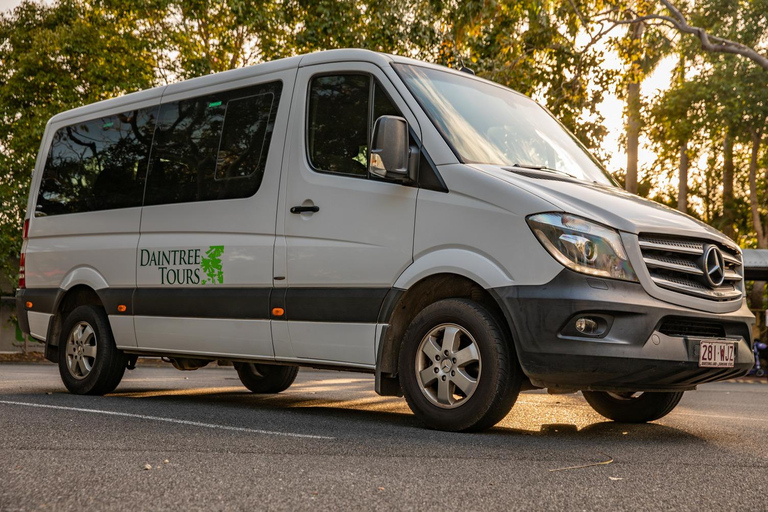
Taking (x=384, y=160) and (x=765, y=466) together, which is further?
(x=384, y=160)

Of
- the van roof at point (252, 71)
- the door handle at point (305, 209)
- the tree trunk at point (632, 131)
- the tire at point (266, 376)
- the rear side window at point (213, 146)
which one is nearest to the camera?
the door handle at point (305, 209)

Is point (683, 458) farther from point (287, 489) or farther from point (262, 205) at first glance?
point (262, 205)

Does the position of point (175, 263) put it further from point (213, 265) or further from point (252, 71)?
point (252, 71)

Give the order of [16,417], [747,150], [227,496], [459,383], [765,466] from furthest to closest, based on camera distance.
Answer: [747,150] < [16,417] < [459,383] < [765,466] < [227,496]

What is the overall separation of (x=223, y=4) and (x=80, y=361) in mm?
16314

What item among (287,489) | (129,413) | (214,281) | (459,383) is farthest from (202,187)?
(287,489)

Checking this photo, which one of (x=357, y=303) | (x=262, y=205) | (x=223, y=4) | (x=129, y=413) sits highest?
(x=223, y=4)

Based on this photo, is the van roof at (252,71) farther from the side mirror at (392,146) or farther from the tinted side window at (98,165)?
the side mirror at (392,146)

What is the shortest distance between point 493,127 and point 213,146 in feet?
7.52

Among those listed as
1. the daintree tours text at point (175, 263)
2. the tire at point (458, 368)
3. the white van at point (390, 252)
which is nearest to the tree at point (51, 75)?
the white van at point (390, 252)

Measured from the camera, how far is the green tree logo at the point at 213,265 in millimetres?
7078

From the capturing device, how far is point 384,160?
232 inches

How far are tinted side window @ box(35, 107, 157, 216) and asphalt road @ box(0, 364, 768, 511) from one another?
1.97m

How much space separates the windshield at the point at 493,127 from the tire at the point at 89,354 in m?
3.71
